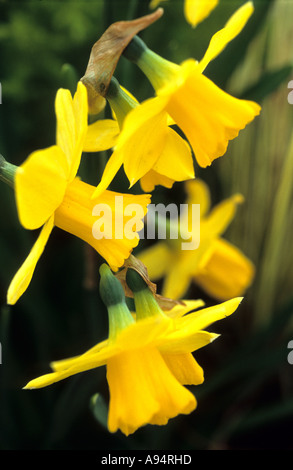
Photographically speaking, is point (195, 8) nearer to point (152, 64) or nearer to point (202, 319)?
point (152, 64)

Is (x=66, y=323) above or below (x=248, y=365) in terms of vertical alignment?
above

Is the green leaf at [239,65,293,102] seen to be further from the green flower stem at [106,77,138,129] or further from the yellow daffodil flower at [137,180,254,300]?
the green flower stem at [106,77,138,129]

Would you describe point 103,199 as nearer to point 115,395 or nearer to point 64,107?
point 64,107

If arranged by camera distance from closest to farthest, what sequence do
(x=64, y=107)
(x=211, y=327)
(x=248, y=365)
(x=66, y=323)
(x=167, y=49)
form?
(x=64, y=107) < (x=167, y=49) < (x=248, y=365) < (x=66, y=323) < (x=211, y=327)

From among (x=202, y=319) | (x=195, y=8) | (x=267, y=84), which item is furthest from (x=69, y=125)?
(x=267, y=84)

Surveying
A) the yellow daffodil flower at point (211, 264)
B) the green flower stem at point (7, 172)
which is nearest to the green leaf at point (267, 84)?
the yellow daffodil flower at point (211, 264)

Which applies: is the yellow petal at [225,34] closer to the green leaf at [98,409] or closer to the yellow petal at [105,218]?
the yellow petal at [105,218]

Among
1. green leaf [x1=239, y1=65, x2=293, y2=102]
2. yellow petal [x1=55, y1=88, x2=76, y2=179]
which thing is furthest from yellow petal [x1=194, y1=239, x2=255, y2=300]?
yellow petal [x1=55, y1=88, x2=76, y2=179]

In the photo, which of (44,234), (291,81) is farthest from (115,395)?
(291,81)
